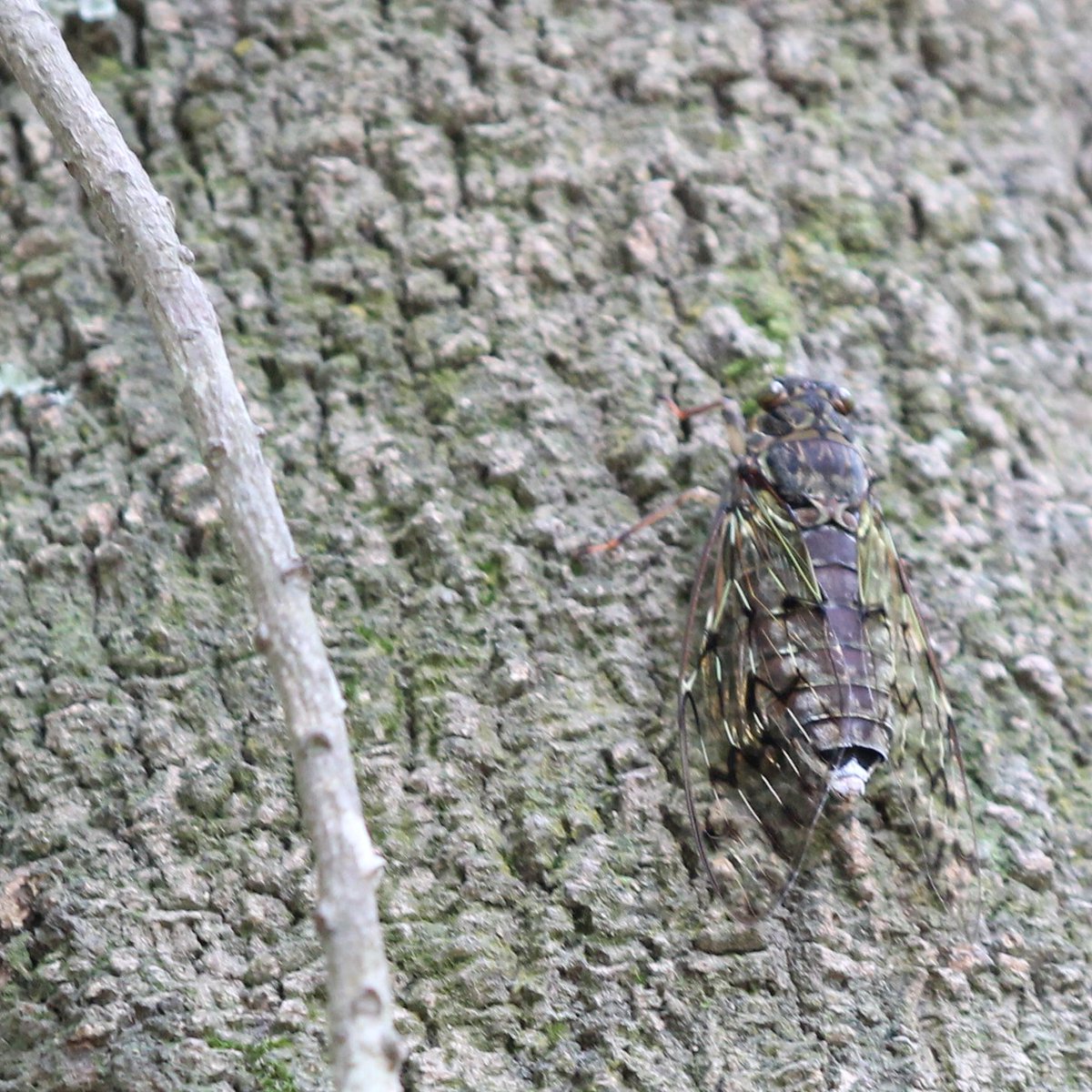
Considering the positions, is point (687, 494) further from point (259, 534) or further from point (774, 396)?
point (259, 534)

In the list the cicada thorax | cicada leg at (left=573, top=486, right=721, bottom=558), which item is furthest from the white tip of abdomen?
cicada leg at (left=573, top=486, right=721, bottom=558)

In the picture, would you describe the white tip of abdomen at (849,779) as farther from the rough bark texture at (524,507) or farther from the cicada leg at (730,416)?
the cicada leg at (730,416)

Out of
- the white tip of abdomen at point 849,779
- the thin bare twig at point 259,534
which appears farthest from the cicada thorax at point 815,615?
the thin bare twig at point 259,534

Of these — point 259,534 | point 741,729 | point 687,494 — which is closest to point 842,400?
point 687,494

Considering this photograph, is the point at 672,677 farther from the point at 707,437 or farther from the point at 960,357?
the point at 960,357

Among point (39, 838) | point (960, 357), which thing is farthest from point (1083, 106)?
point (39, 838)

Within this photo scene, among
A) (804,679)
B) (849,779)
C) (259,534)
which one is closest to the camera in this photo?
(259,534)
